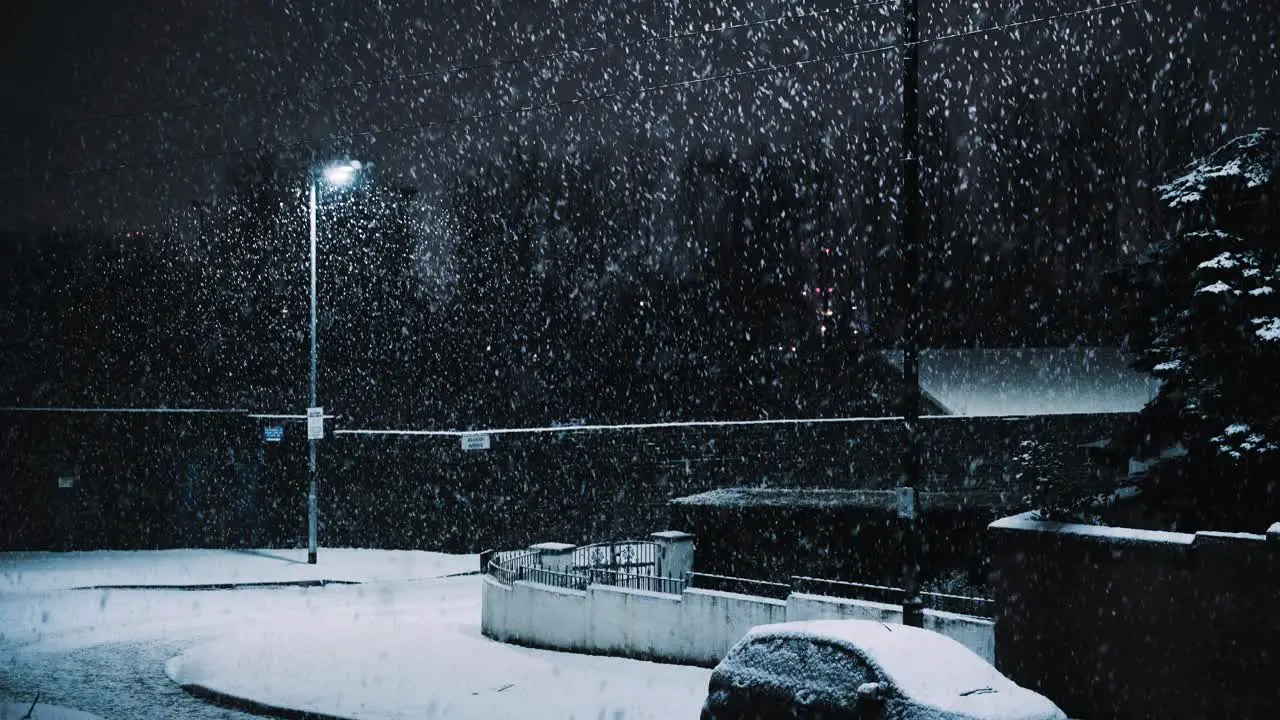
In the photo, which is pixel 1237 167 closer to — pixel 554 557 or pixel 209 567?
pixel 554 557

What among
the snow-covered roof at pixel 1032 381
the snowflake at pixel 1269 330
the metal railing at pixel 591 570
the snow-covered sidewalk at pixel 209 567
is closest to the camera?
the snowflake at pixel 1269 330

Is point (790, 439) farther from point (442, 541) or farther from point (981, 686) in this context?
point (981, 686)

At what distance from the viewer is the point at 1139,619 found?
39.7 ft

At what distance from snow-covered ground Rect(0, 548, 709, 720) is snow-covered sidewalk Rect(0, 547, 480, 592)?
17cm

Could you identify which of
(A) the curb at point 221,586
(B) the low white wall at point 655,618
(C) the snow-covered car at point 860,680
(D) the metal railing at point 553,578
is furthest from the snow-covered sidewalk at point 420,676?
(A) the curb at point 221,586

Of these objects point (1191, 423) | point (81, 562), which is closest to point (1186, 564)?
point (1191, 423)

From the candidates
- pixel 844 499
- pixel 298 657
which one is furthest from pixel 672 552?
pixel 298 657

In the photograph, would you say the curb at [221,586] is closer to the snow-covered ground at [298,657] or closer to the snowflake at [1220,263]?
the snow-covered ground at [298,657]

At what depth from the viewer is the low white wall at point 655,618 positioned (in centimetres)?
1408

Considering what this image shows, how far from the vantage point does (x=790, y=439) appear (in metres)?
30.8

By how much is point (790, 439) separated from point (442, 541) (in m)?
9.96

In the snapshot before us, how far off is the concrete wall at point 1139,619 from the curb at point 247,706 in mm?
7700

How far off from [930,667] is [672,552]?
1176 centimetres

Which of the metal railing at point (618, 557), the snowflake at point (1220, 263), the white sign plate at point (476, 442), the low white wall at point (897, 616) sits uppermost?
the snowflake at point (1220, 263)
